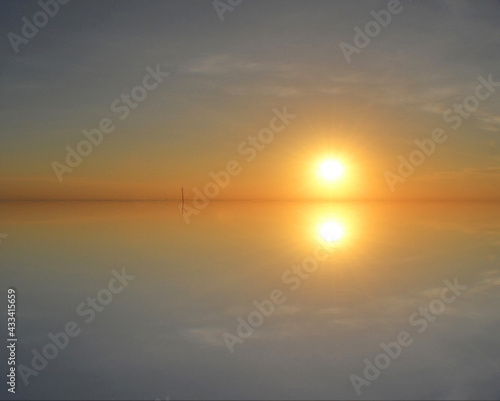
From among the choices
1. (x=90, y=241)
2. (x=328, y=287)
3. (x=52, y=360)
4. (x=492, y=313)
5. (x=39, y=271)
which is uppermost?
(x=90, y=241)

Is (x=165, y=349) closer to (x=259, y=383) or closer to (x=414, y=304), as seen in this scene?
(x=259, y=383)

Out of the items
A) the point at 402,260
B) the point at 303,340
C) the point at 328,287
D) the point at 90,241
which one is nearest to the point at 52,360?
the point at 303,340

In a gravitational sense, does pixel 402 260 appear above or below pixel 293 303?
above

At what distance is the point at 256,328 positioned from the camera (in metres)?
6.36

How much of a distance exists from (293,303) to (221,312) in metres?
1.11

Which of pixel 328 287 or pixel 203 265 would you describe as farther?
pixel 203 265

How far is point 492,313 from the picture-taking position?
711cm

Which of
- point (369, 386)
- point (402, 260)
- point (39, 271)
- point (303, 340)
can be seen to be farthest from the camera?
point (402, 260)

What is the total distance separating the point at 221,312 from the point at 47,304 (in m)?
2.54

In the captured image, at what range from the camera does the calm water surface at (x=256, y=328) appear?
4720mm

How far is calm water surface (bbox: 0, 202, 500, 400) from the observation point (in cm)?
472

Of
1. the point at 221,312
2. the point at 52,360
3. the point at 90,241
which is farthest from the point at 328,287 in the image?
the point at 90,241

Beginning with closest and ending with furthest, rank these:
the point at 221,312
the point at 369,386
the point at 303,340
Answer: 1. the point at 369,386
2. the point at 303,340
3. the point at 221,312

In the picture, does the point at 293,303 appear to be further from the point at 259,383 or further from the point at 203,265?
the point at 203,265
